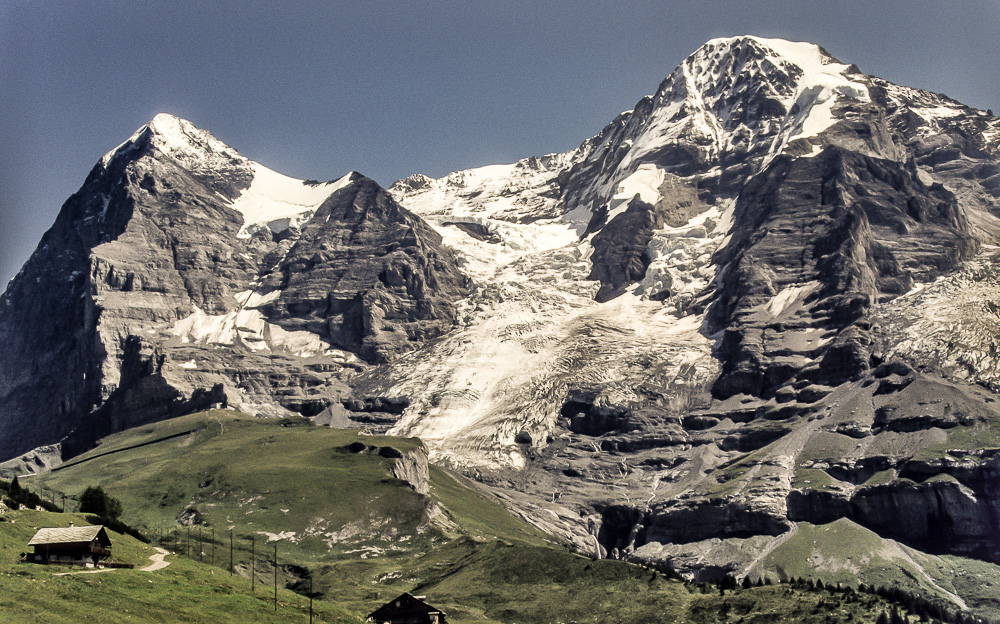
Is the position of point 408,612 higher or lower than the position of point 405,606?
lower

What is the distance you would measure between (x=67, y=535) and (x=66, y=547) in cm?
145

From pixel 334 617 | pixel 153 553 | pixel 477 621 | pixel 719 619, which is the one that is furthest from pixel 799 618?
pixel 153 553

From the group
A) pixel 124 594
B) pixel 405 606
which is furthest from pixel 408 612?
pixel 124 594

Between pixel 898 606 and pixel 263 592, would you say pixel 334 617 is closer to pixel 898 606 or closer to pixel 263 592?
pixel 263 592

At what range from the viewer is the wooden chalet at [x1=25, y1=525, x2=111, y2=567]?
421 feet

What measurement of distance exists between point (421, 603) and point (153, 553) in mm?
40160

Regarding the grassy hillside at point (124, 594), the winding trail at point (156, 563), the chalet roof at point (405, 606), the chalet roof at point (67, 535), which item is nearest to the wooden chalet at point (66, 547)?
the chalet roof at point (67, 535)

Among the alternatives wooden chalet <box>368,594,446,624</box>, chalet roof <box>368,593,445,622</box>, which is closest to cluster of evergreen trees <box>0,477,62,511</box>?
chalet roof <box>368,593,445,622</box>

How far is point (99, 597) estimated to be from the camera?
371 feet

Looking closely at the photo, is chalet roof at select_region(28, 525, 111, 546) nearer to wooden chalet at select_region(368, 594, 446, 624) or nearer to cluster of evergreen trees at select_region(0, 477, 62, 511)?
cluster of evergreen trees at select_region(0, 477, 62, 511)

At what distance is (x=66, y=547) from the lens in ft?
425

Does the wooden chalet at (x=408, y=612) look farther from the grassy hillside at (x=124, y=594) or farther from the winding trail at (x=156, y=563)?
the winding trail at (x=156, y=563)

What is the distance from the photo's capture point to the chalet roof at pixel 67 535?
422 ft

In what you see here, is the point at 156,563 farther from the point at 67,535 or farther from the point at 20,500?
the point at 20,500
